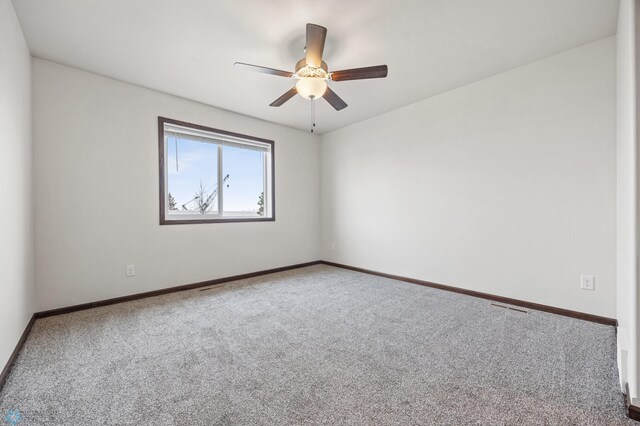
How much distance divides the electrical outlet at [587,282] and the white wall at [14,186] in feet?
14.0

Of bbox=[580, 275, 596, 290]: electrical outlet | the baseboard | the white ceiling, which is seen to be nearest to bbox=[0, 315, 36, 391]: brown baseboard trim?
the white ceiling

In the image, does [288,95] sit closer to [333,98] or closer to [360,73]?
[333,98]

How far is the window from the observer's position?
344cm

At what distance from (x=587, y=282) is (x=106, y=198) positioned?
15.4ft

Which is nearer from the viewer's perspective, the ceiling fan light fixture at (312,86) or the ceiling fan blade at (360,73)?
the ceiling fan blade at (360,73)

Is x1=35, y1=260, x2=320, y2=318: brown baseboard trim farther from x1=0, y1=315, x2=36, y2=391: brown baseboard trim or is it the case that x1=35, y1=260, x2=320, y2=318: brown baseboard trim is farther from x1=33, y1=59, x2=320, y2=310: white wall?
x1=0, y1=315, x2=36, y2=391: brown baseboard trim

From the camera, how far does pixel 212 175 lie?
3869 millimetres

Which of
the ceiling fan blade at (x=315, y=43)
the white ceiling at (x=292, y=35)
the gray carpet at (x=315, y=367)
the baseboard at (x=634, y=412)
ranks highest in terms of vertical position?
the white ceiling at (x=292, y=35)

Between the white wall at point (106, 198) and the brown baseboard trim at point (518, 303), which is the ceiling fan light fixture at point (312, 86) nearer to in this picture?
the white wall at point (106, 198)

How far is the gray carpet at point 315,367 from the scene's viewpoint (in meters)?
1.33

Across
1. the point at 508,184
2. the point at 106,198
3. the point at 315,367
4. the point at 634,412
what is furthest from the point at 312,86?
the point at 634,412

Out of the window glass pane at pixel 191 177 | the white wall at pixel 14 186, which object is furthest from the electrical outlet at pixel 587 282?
the white wall at pixel 14 186

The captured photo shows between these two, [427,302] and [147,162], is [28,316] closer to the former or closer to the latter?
[147,162]

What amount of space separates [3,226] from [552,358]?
3600 mm
